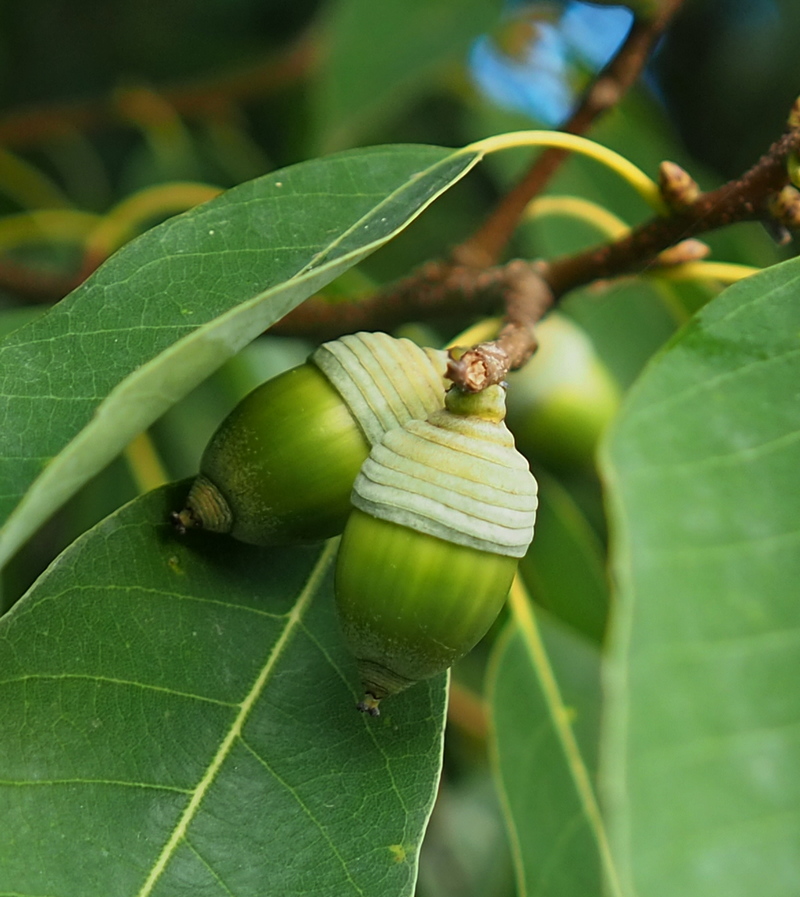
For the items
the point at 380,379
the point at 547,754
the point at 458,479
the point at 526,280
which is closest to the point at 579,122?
the point at 526,280

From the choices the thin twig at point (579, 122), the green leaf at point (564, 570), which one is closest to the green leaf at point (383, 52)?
the thin twig at point (579, 122)

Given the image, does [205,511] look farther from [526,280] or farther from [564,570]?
[564,570]

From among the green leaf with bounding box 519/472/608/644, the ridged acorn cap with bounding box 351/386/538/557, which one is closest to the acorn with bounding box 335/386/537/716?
the ridged acorn cap with bounding box 351/386/538/557

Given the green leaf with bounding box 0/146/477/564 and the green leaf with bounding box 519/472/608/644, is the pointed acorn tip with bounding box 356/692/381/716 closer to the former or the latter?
the green leaf with bounding box 0/146/477/564

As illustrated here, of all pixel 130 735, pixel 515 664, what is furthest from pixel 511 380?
pixel 130 735

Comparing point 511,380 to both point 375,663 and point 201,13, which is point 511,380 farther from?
point 201,13

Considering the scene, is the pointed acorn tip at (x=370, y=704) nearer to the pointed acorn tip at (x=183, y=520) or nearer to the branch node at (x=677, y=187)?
the pointed acorn tip at (x=183, y=520)
